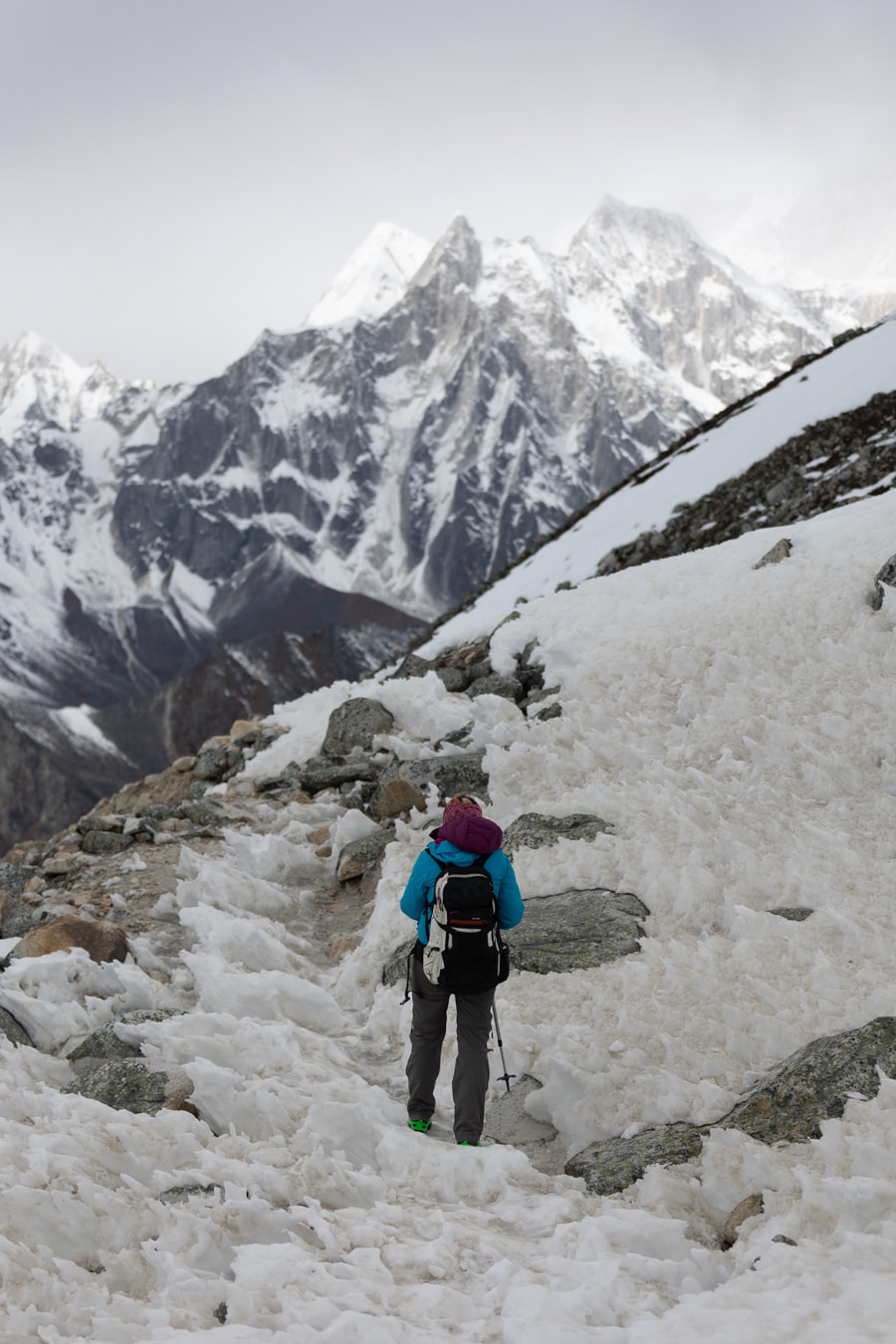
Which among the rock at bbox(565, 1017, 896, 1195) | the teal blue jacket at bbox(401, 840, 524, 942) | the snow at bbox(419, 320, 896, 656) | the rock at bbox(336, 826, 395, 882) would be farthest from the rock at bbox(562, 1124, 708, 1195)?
the snow at bbox(419, 320, 896, 656)

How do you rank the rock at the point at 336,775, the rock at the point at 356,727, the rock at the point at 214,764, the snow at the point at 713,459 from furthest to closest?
the snow at the point at 713,459 → the rock at the point at 214,764 → the rock at the point at 356,727 → the rock at the point at 336,775

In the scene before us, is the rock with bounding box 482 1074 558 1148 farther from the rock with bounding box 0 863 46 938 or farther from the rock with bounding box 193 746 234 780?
the rock with bounding box 193 746 234 780

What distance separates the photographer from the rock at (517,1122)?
6.73m

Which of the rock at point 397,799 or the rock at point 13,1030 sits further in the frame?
the rock at point 397,799

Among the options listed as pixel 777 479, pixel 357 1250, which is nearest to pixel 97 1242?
pixel 357 1250

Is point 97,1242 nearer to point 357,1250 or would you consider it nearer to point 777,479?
point 357,1250

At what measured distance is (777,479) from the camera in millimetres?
31328

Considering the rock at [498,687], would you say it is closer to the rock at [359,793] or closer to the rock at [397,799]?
the rock at [359,793]

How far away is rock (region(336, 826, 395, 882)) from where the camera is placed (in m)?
12.5

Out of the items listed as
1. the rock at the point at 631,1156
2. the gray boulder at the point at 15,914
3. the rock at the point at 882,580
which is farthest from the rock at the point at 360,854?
the rock at the point at 882,580

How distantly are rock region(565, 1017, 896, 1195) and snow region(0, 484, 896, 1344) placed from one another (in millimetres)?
181

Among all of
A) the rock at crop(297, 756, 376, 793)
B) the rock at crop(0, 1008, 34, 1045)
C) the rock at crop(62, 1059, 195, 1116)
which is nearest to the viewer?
the rock at crop(62, 1059, 195, 1116)

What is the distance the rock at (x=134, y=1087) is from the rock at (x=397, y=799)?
718 cm

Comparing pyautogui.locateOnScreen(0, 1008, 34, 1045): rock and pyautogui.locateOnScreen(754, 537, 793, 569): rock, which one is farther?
pyautogui.locateOnScreen(754, 537, 793, 569): rock
